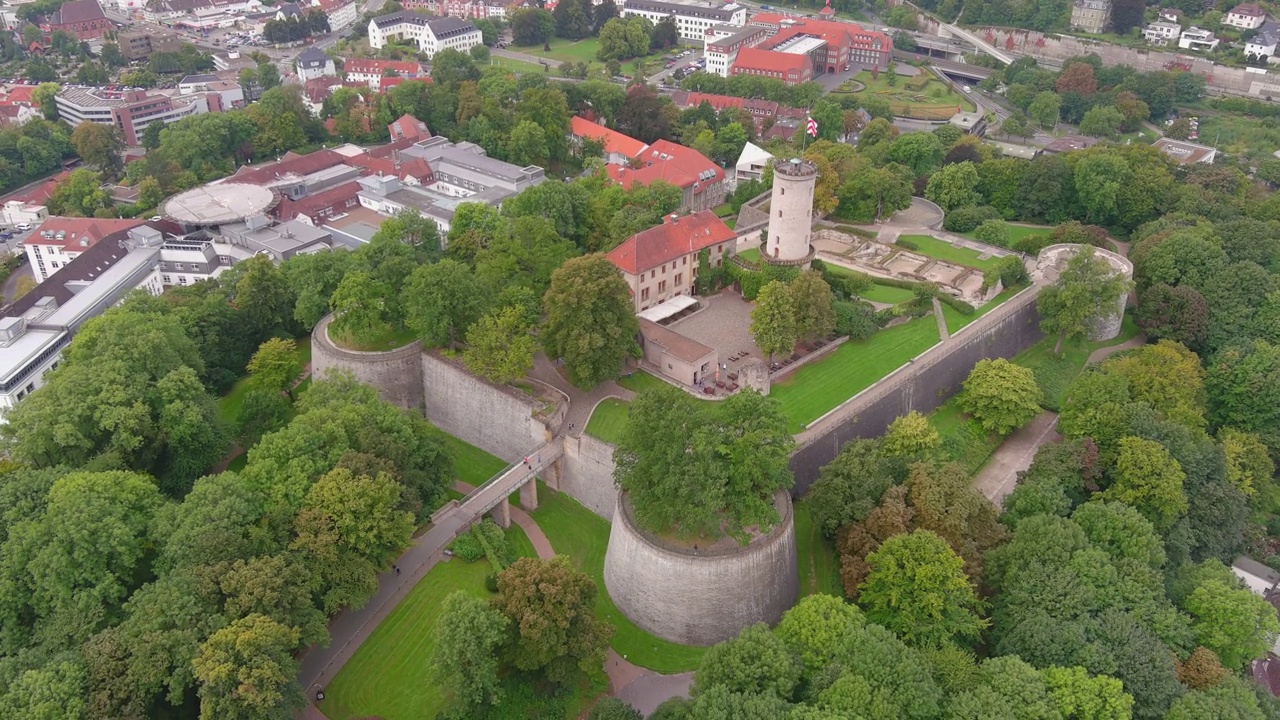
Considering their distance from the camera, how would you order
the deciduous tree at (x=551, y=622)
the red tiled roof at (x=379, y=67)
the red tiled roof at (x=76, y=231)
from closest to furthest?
the deciduous tree at (x=551, y=622) < the red tiled roof at (x=76, y=231) < the red tiled roof at (x=379, y=67)

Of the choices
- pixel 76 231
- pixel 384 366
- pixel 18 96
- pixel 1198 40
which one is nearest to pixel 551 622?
pixel 384 366

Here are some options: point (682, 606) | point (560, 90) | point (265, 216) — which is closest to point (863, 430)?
point (682, 606)

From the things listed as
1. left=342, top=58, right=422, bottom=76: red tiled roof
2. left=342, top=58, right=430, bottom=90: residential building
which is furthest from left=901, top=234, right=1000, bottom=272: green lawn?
left=342, top=58, right=422, bottom=76: red tiled roof

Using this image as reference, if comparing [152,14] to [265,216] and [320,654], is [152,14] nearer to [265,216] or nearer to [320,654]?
[265,216]

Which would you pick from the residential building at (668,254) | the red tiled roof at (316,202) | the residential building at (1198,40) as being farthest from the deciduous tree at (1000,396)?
the residential building at (1198,40)

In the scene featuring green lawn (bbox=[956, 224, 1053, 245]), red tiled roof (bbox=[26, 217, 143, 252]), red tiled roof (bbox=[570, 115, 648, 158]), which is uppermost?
red tiled roof (bbox=[570, 115, 648, 158])

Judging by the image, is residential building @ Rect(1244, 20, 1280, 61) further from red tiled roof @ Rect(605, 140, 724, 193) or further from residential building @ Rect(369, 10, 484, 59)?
residential building @ Rect(369, 10, 484, 59)

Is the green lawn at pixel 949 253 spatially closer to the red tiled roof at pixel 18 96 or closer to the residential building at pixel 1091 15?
the residential building at pixel 1091 15
